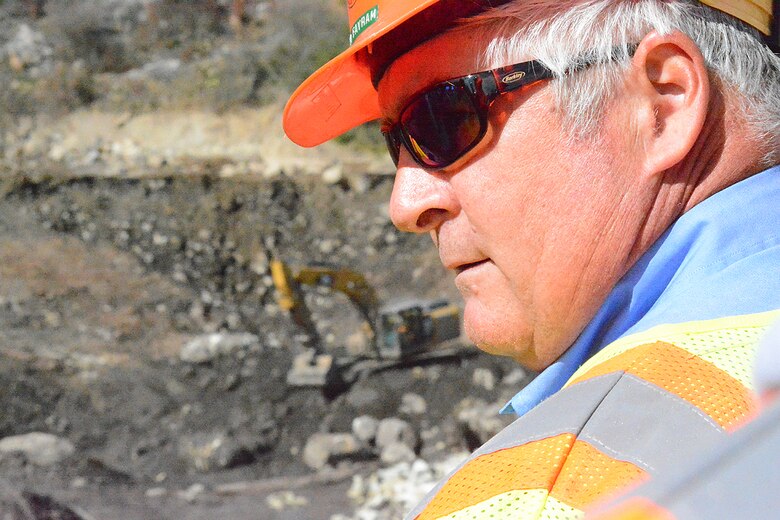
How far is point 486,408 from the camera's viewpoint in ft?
24.5

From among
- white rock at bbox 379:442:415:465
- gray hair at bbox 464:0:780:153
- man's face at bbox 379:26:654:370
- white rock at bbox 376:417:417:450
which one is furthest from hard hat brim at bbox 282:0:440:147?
white rock at bbox 376:417:417:450

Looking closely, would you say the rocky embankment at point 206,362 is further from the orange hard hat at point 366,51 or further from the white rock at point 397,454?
the orange hard hat at point 366,51

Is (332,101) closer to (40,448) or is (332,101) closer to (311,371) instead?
(311,371)

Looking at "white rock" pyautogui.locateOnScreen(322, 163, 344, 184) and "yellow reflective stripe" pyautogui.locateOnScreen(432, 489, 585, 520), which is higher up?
"white rock" pyautogui.locateOnScreen(322, 163, 344, 184)

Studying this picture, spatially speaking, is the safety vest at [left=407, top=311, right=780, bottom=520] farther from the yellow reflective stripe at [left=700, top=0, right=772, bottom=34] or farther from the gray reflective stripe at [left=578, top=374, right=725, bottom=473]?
the yellow reflective stripe at [left=700, top=0, right=772, bottom=34]

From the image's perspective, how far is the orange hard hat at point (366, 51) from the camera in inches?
50.6

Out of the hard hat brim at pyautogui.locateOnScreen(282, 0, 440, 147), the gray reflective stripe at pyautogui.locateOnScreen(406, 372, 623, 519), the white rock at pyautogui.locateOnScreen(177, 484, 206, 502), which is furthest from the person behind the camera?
the white rock at pyautogui.locateOnScreen(177, 484, 206, 502)

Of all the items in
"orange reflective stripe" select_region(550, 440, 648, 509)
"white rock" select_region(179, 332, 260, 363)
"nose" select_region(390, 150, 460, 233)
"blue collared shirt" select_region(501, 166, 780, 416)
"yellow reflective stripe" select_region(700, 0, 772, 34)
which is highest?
"yellow reflective stripe" select_region(700, 0, 772, 34)

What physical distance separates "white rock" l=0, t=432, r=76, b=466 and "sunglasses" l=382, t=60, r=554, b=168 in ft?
22.2

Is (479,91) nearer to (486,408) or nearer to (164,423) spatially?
(486,408)

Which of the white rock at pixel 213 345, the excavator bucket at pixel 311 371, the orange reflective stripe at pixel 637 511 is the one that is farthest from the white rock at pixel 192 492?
the orange reflective stripe at pixel 637 511

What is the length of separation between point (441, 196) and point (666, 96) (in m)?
0.43

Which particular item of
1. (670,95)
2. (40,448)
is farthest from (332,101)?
(40,448)

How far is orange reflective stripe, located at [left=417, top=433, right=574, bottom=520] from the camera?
80 cm
